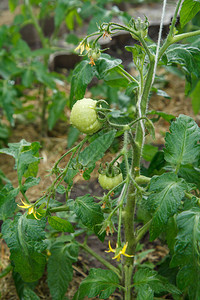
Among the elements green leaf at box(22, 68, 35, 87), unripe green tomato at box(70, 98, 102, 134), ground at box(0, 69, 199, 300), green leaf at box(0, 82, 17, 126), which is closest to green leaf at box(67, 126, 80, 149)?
ground at box(0, 69, 199, 300)

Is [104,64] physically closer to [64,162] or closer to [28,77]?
[64,162]

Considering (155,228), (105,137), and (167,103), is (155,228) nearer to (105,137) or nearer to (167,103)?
(105,137)

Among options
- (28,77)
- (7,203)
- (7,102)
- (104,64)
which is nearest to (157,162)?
(104,64)

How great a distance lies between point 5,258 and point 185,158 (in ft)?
3.34

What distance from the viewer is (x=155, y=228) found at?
0.98m

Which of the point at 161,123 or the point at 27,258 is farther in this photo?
the point at 161,123

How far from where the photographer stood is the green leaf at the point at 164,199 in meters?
0.97

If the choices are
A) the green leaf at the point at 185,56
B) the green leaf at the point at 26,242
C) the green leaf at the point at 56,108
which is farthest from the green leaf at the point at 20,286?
the green leaf at the point at 56,108

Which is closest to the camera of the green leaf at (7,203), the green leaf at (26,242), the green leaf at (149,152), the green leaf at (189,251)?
the green leaf at (189,251)

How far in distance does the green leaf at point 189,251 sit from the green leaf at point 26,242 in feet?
1.21

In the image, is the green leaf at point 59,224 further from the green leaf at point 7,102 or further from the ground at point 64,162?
the green leaf at point 7,102

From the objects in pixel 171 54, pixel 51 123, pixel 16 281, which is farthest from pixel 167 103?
pixel 16 281

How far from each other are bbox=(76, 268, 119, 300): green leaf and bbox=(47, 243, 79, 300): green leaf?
118mm

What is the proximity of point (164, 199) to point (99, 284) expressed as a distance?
Answer: 0.36 meters
